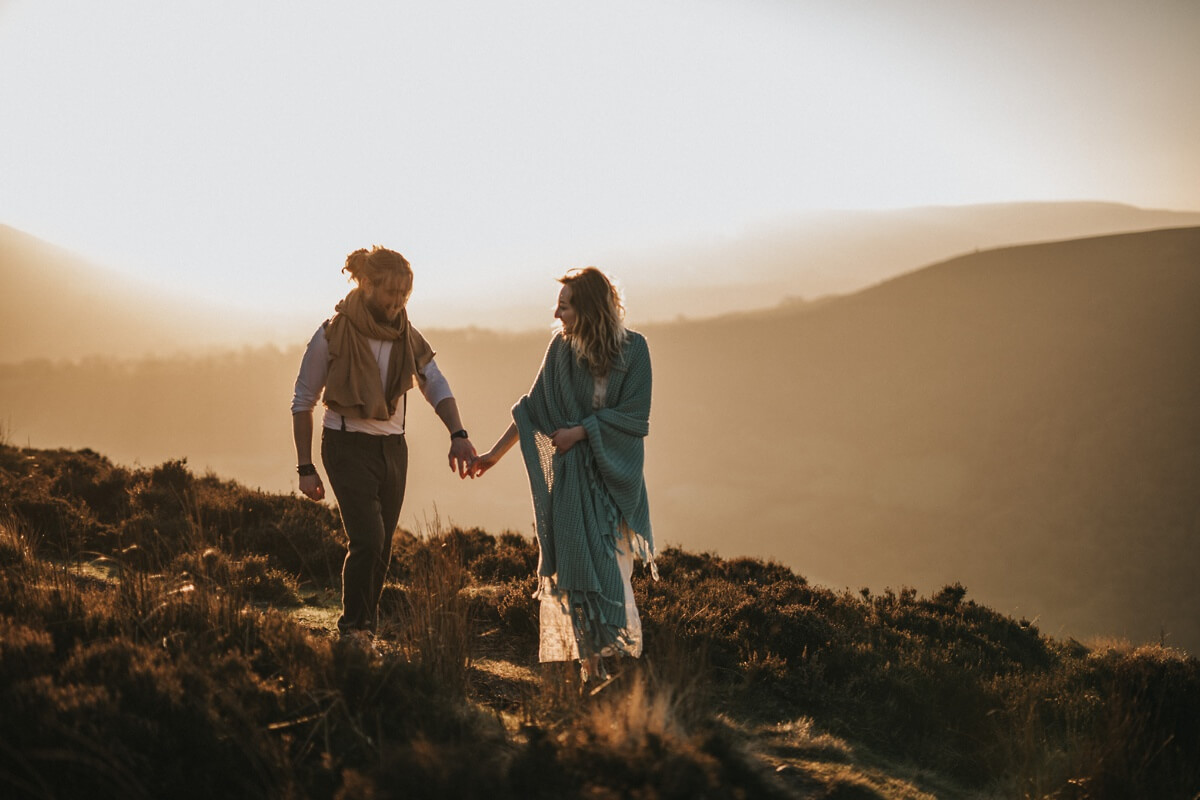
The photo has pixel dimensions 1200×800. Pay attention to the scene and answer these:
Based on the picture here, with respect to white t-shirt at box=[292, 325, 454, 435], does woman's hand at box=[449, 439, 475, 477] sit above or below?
below

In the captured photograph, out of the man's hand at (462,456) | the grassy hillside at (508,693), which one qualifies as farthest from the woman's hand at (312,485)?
the man's hand at (462,456)

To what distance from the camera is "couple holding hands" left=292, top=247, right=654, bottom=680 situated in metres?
4.99

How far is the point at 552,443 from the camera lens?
207 inches

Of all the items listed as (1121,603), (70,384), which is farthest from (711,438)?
(70,384)

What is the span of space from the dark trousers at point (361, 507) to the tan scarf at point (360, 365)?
0.18 m

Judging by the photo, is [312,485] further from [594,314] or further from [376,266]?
[594,314]

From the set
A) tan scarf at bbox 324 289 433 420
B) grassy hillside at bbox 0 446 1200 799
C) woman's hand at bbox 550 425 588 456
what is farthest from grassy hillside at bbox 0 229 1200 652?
Result: tan scarf at bbox 324 289 433 420

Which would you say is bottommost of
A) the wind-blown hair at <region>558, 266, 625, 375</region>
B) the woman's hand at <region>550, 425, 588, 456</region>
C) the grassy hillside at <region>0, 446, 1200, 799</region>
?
the grassy hillside at <region>0, 446, 1200, 799</region>

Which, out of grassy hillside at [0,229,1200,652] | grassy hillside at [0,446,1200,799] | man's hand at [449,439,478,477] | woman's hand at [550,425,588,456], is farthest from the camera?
grassy hillside at [0,229,1200,652]

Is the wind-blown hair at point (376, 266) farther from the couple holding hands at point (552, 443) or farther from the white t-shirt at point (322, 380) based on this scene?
the white t-shirt at point (322, 380)

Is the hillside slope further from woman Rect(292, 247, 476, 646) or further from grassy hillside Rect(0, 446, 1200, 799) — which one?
woman Rect(292, 247, 476, 646)

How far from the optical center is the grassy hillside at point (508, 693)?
3.13 m

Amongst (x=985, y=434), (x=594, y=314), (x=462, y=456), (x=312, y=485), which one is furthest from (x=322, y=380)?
(x=985, y=434)

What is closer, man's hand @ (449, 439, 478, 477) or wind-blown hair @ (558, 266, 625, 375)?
wind-blown hair @ (558, 266, 625, 375)
